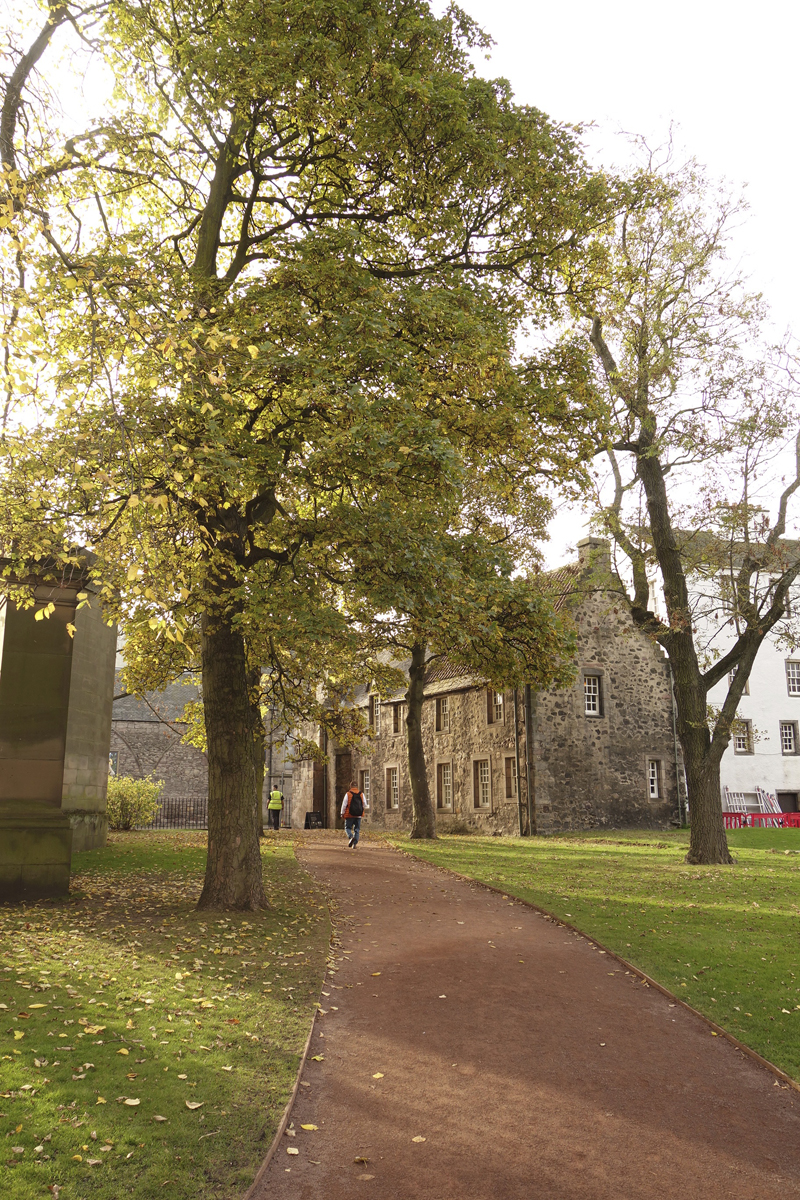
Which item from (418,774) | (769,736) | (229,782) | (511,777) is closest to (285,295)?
(229,782)

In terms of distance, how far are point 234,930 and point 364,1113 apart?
5396 millimetres

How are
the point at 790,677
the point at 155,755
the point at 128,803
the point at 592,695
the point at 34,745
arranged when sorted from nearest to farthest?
1. the point at 34,745
2. the point at 128,803
3. the point at 592,695
4. the point at 790,677
5. the point at 155,755

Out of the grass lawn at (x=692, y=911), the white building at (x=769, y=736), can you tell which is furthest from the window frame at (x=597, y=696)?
the white building at (x=769, y=736)

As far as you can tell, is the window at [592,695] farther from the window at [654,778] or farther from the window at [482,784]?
the window at [482,784]

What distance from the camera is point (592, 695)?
102ft

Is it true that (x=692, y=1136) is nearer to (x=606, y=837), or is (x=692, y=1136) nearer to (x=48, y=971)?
(x=48, y=971)

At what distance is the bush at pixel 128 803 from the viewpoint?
27.2 meters

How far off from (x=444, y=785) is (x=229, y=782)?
950 inches

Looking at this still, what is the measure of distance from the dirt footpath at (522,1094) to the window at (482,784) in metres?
22.1

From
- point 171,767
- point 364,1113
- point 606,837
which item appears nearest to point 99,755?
point 606,837

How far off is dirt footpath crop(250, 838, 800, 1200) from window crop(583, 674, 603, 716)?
2136cm

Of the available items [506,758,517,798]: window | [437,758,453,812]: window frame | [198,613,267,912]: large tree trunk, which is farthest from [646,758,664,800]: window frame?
[198,613,267,912]: large tree trunk

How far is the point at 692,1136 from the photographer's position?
5293 mm

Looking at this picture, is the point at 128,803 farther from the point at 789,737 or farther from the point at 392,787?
the point at 789,737
